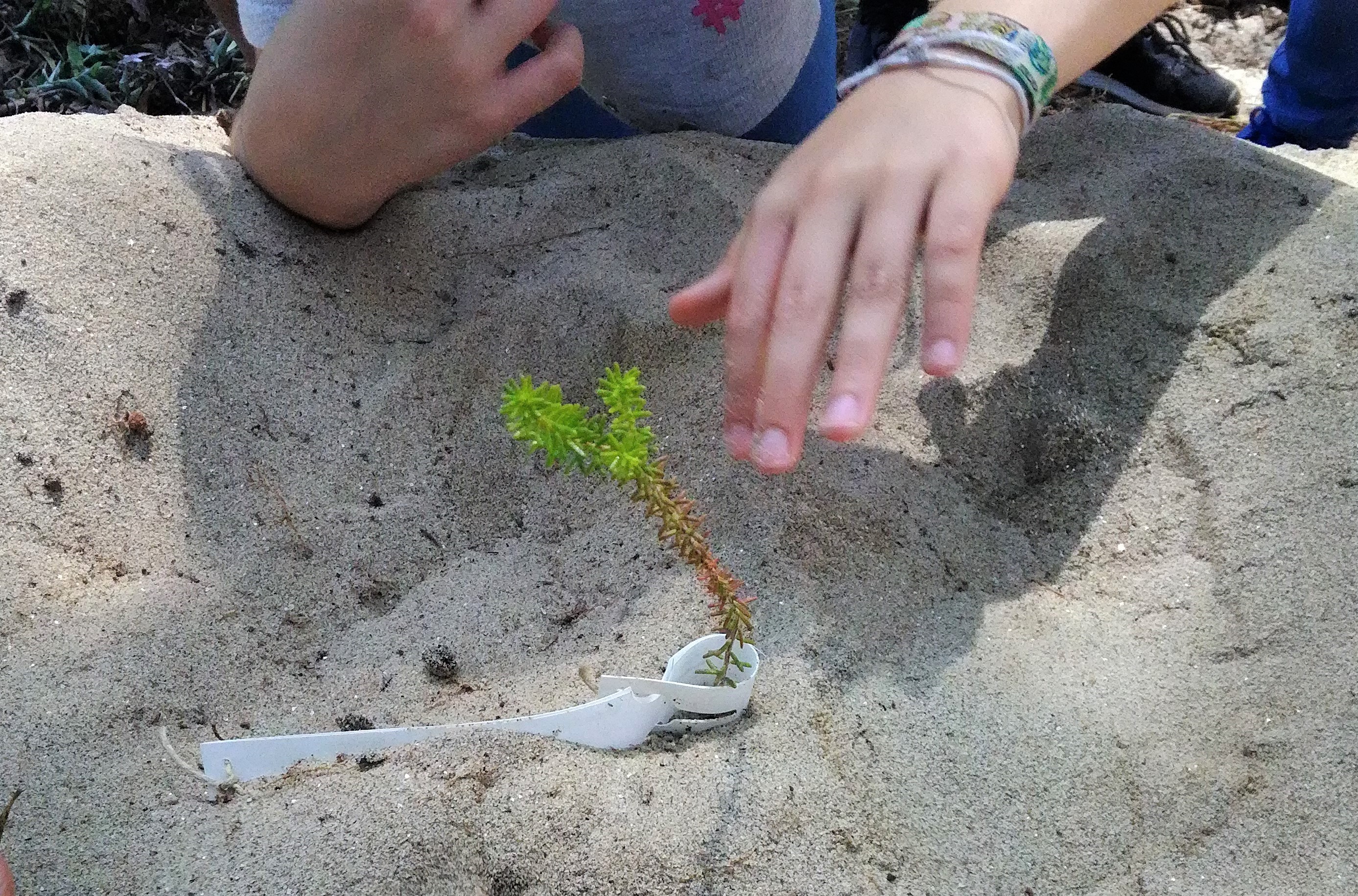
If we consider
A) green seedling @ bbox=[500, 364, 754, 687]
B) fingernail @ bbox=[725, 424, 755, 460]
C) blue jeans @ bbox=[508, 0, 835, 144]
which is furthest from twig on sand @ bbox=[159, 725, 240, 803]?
blue jeans @ bbox=[508, 0, 835, 144]

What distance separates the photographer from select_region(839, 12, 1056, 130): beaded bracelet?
1.39 m

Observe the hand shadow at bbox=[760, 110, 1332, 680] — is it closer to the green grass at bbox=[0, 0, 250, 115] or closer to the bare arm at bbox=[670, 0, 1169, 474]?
the bare arm at bbox=[670, 0, 1169, 474]

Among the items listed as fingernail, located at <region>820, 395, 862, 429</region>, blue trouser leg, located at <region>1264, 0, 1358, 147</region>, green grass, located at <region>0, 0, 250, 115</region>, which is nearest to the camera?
fingernail, located at <region>820, 395, 862, 429</region>

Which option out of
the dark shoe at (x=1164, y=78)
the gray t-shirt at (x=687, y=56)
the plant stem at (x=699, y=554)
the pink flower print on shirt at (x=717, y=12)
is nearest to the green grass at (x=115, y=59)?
the gray t-shirt at (x=687, y=56)

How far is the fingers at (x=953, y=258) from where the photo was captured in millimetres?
1130

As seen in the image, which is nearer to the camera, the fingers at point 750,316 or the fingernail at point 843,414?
the fingernail at point 843,414

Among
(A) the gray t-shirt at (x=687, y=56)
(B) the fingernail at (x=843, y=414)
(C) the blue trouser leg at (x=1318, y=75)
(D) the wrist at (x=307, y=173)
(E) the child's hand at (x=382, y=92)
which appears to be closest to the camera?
(B) the fingernail at (x=843, y=414)

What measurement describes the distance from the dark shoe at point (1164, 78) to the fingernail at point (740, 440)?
3.21m

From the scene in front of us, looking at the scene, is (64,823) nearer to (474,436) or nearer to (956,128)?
(474,436)

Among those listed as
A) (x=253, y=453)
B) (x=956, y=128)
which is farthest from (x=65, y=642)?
(x=956, y=128)

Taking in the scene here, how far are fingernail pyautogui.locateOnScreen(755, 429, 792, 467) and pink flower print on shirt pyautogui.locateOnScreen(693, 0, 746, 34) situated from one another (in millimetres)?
1894

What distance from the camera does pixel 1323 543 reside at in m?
1.55

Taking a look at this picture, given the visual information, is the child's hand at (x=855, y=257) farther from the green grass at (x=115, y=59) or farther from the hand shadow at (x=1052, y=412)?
the green grass at (x=115, y=59)


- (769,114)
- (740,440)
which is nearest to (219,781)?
(740,440)
